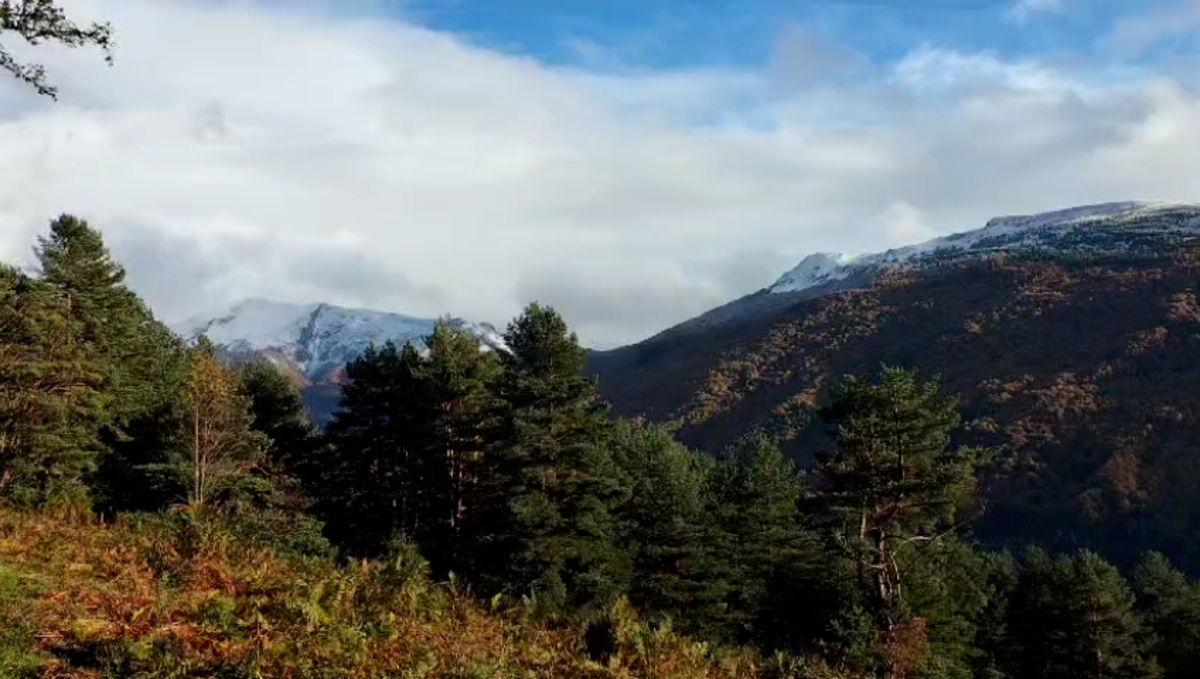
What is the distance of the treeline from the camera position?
35562 mm

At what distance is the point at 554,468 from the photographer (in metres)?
37.4

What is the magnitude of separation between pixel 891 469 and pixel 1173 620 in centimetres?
4425

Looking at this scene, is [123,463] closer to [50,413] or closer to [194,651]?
[50,413]

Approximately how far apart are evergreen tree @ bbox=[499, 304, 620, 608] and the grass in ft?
63.8

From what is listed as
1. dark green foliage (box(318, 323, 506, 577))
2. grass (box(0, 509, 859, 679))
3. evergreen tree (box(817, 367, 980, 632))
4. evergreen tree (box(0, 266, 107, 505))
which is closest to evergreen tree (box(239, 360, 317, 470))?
dark green foliage (box(318, 323, 506, 577))

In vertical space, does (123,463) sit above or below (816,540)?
above

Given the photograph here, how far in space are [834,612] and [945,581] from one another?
18.0 ft

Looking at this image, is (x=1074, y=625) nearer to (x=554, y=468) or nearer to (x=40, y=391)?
(x=554, y=468)

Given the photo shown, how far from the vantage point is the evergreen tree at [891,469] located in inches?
1369

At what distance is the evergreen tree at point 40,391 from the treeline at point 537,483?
0.44ft

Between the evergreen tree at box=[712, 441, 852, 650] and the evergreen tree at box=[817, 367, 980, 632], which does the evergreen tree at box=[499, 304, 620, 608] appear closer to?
the evergreen tree at box=[817, 367, 980, 632]

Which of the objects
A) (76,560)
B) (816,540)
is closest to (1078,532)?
(816,540)

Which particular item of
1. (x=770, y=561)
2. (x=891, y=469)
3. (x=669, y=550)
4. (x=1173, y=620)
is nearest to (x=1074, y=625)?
(x=1173, y=620)

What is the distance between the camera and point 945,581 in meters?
41.2
